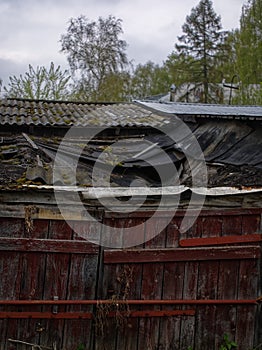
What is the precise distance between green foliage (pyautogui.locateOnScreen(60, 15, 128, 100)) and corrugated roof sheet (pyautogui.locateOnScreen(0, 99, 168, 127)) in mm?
12065

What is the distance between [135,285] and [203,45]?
23.5m

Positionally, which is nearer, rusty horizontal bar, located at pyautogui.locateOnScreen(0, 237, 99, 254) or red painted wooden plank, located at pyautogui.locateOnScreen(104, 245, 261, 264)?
rusty horizontal bar, located at pyautogui.locateOnScreen(0, 237, 99, 254)

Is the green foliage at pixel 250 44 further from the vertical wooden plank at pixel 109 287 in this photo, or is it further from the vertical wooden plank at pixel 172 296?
the vertical wooden plank at pixel 109 287

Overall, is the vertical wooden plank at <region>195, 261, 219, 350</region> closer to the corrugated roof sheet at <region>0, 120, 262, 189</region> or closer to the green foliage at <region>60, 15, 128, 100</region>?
the corrugated roof sheet at <region>0, 120, 262, 189</region>

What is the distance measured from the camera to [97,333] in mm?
4531

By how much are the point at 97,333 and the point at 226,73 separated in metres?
23.6

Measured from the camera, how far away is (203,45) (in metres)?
25.7

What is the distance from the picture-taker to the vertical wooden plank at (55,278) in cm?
445

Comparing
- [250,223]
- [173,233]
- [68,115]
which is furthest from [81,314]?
[68,115]

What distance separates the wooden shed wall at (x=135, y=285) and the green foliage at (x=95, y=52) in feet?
59.5

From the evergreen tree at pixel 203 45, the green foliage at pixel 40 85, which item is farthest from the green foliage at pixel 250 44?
the green foliage at pixel 40 85

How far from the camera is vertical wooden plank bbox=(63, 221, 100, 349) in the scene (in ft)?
14.7

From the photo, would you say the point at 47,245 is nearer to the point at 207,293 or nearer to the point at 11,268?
the point at 11,268

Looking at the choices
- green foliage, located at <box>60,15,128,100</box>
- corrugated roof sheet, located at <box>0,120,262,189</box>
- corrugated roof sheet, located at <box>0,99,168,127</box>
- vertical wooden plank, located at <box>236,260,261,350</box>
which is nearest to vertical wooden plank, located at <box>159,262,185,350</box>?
vertical wooden plank, located at <box>236,260,261,350</box>
